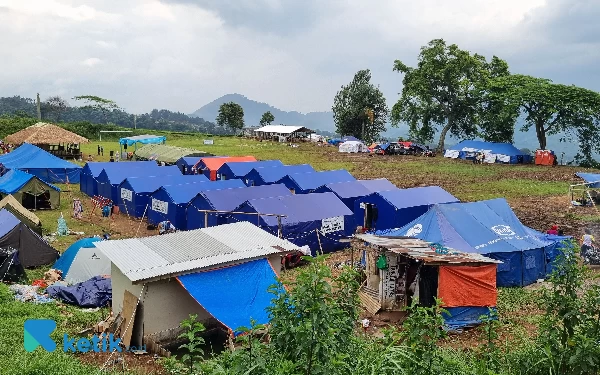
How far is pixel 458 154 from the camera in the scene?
2105 inches

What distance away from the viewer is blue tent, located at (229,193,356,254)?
1817 centimetres

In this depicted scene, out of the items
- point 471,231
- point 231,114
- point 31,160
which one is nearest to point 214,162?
point 31,160

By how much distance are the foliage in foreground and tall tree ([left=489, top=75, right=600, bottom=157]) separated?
45252mm

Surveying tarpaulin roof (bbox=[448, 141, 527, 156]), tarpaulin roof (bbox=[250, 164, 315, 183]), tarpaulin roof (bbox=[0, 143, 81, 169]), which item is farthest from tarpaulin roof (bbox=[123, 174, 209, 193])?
tarpaulin roof (bbox=[448, 141, 527, 156])

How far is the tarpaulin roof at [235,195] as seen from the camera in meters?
19.9

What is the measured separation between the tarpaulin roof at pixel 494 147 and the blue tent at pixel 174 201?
36013 millimetres

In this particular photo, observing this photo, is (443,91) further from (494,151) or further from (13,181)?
(13,181)

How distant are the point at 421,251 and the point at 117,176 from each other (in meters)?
19.2

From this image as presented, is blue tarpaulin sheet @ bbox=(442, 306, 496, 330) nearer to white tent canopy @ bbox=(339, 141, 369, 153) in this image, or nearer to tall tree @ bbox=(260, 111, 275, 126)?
white tent canopy @ bbox=(339, 141, 369, 153)

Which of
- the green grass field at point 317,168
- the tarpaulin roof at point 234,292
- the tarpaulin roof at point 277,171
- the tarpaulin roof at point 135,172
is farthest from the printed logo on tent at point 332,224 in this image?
the tarpaulin roof at point 135,172

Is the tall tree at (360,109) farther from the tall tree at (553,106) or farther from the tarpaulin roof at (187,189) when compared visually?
the tarpaulin roof at (187,189)

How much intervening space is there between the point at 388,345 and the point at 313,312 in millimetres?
1581

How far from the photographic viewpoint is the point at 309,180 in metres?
26.0

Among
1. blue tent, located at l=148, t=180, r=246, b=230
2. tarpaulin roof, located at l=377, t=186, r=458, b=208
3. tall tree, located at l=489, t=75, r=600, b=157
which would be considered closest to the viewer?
tarpaulin roof, located at l=377, t=186, r=458, b=208
